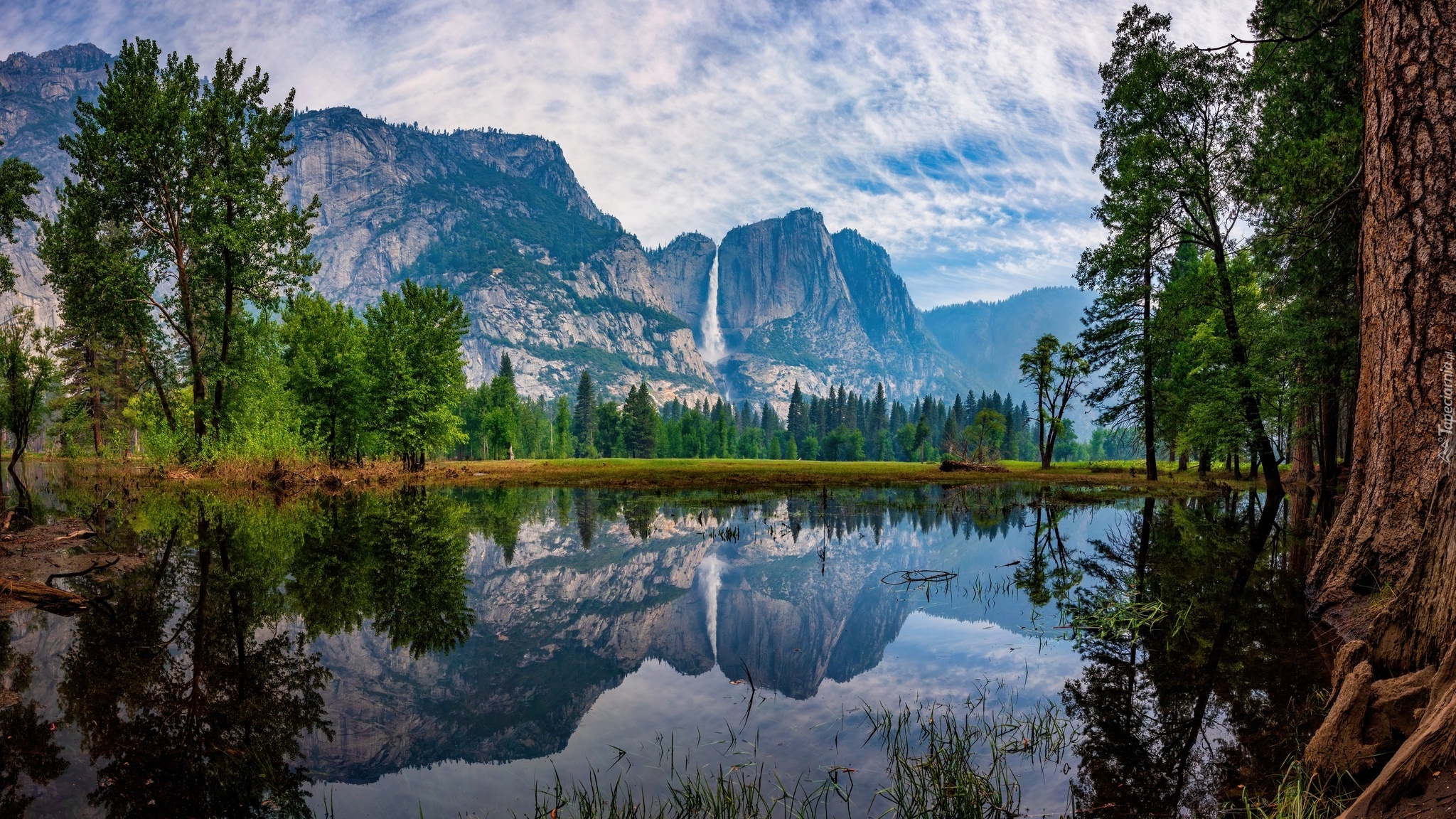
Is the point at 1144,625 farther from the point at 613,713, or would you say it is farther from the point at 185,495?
the point at 185,495

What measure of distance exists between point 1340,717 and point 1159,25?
2976 cm

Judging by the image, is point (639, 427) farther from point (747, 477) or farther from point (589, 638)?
point (589, 638)

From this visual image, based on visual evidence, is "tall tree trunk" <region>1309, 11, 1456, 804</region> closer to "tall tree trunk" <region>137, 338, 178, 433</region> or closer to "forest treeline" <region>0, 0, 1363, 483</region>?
"forest treeline" <region>0, 0, 1363, 483</region>

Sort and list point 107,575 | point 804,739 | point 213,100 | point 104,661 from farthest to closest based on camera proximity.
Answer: point 213,100 < point 107,575 < point 104,661 < point 804,739

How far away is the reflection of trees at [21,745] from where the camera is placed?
4871mm

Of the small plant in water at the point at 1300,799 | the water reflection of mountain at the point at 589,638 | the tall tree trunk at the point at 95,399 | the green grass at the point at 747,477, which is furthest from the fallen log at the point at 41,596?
the tall tree trunk at the point at 95,399

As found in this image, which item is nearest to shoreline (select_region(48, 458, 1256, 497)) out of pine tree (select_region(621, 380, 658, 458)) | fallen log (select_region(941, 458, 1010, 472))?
fallen log (select_region(941, 458, 1010, 472))

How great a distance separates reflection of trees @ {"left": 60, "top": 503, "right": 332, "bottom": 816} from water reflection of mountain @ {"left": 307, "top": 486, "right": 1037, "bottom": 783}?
446mm

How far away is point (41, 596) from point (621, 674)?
9576mm

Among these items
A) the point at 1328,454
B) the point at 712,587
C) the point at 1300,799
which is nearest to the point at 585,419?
the point at 1328,454

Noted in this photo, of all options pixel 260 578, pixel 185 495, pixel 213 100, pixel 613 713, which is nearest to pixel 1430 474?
pixel 613 713

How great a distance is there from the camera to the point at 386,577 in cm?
1283

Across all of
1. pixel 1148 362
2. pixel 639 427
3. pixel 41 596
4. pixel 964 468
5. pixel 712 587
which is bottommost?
pixel 712 587

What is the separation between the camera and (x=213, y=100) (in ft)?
89.7
